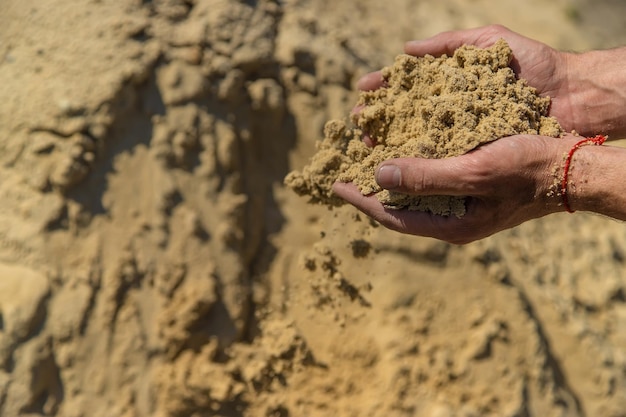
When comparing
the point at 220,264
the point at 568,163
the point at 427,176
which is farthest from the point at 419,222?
the point at 220,264

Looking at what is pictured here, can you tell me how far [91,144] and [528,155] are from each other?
1450 mm

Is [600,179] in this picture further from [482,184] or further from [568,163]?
[482,184]

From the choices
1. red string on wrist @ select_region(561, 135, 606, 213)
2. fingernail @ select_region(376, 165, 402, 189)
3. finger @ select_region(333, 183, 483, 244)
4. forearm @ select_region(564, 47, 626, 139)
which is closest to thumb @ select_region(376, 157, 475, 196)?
fingernail @ select_region(376, 165, 402, 189)

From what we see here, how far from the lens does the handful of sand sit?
66.6 inches

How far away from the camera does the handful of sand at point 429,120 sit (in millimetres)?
1690

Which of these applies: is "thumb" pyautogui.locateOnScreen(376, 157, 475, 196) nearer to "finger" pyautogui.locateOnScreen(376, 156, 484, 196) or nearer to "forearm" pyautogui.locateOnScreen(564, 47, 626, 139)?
"finger" pyautogui.locateOnScreen(376, 156, 484, 196)

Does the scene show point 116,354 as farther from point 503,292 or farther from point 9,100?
point 503,292

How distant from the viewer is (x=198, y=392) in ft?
7.12

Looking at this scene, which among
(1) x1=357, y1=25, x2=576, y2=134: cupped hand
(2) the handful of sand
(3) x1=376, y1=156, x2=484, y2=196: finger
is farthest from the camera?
(1) x1=357, y1=25, x2=576, y2=134: cupped hand

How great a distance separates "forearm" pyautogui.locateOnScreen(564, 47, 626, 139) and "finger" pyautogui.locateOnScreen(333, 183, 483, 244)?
60cm

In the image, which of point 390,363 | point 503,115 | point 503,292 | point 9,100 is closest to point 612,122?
point 503,115

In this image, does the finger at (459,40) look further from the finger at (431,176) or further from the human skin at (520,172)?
the finger at (431,176)

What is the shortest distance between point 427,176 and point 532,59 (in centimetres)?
70

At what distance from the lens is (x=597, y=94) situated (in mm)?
2010
